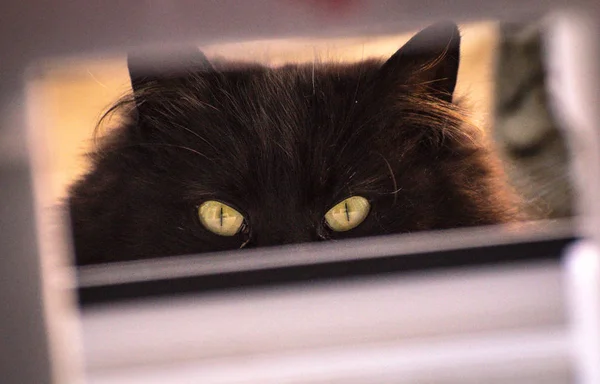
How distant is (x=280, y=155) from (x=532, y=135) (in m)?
0.23

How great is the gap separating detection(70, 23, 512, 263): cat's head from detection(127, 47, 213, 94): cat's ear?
4cm

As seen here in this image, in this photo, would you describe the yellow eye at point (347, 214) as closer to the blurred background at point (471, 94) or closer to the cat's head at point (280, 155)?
the cat's head at point (280, 155)

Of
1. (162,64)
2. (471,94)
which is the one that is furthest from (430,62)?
(162,64)

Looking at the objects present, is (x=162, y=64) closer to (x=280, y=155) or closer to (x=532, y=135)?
(x=280, y=155)

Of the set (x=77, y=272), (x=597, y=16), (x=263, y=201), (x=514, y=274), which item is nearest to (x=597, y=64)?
(x=597, y=16)

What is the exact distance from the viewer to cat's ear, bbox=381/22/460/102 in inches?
16.7

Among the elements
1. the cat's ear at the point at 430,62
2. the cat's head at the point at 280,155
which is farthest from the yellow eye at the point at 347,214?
the cat's ear at the point at 430,62

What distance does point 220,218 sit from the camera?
1.75ft

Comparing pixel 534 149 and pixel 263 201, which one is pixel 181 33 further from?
pixel 534 149

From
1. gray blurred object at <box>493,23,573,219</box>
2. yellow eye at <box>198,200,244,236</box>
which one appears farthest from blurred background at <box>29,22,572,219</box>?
yellow eye at <box>198,200,244,236</box>

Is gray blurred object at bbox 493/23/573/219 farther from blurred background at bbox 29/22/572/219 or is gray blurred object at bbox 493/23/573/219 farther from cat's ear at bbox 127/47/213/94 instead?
cat's ear at bbox 127/47/213/94

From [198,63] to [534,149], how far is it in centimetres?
31

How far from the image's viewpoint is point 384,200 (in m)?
0.54

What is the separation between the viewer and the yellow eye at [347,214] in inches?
21.0
